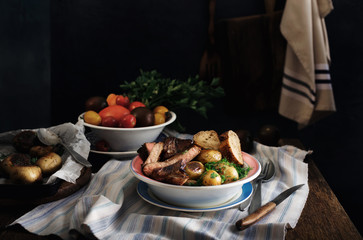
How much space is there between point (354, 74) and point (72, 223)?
1.98 m

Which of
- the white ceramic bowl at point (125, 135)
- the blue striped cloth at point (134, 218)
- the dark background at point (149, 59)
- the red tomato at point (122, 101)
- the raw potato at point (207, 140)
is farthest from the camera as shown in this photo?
the dark background at point (149, 59)

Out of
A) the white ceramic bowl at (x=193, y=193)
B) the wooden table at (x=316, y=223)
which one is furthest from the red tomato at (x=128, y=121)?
the wooden table at (x=316, y=223)

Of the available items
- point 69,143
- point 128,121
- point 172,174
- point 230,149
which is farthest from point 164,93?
point 172,174

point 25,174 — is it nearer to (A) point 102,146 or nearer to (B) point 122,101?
(A) point 102,146

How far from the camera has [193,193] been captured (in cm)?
100

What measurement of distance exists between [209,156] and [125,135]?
48 centimetres

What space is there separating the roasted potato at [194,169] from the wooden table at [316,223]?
278mm

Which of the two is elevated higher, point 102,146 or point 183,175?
point 183,175

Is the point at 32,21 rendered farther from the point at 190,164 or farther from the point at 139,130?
the point at 190,164

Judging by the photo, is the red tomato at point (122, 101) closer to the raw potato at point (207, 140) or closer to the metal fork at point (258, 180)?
the raw potato at point (207, 140)

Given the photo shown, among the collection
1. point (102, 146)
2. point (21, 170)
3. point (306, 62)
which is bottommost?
point (102, 146)

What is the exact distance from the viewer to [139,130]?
57.6 inches

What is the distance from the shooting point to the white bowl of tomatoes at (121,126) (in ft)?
4.80

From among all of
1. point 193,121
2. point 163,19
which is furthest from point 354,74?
point 163,19
